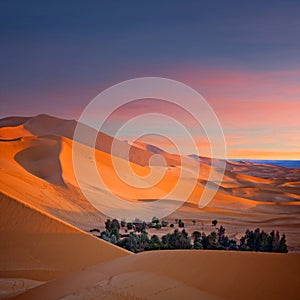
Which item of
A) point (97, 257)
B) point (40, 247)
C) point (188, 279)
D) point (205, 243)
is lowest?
point (97, 257)

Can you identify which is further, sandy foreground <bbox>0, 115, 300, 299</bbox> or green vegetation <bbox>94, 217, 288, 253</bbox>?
green vegetation <bbox>94, 217, 288, 253</bbox>

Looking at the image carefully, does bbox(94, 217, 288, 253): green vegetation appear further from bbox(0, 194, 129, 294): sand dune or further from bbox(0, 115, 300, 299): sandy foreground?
bbox(0, 194, 129, 294): sand dune

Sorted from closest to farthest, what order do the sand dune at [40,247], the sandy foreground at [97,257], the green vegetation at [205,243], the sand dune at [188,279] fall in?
the sand dune at [188,279] < the sandy foreground at [97,257] < the sand dune at [40,247] < the green vegetation at [205,243]

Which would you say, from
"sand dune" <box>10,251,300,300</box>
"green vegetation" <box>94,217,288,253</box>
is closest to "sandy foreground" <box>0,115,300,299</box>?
"sand dune" <box>10,251,300,300</box>

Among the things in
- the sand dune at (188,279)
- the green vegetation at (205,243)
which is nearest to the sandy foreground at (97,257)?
the sand dune at (188,279)

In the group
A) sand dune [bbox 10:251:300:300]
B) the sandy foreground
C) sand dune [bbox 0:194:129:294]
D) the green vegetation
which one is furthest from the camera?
the green vegetation

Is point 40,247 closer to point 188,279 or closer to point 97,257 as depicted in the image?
point 97,257

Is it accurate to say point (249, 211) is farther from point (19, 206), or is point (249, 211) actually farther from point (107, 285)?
point (107, 285)

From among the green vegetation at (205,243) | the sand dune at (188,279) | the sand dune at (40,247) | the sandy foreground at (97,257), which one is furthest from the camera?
the green vegetation at (205,243)

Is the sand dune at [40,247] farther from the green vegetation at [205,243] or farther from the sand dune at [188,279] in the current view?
the sand dune at [188,279]

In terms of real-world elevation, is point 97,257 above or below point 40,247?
below

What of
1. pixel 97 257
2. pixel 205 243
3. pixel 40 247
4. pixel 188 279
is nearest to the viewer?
pixel 188 279

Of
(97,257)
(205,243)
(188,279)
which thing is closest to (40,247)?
(97,257)

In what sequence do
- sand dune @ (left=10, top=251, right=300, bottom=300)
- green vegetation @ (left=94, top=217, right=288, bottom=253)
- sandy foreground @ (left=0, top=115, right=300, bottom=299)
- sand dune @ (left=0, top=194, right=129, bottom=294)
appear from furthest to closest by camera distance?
green vegetation @ (left=94, top=217, right=288, bottom=253)
sand dune @ (left=0, top=194, right=129, bottom=294)
sandy foreground @ (left=0, top=115, right=300, bottom=299)
sand dune @ (left=10, top=251, right=300, bottom=300)
